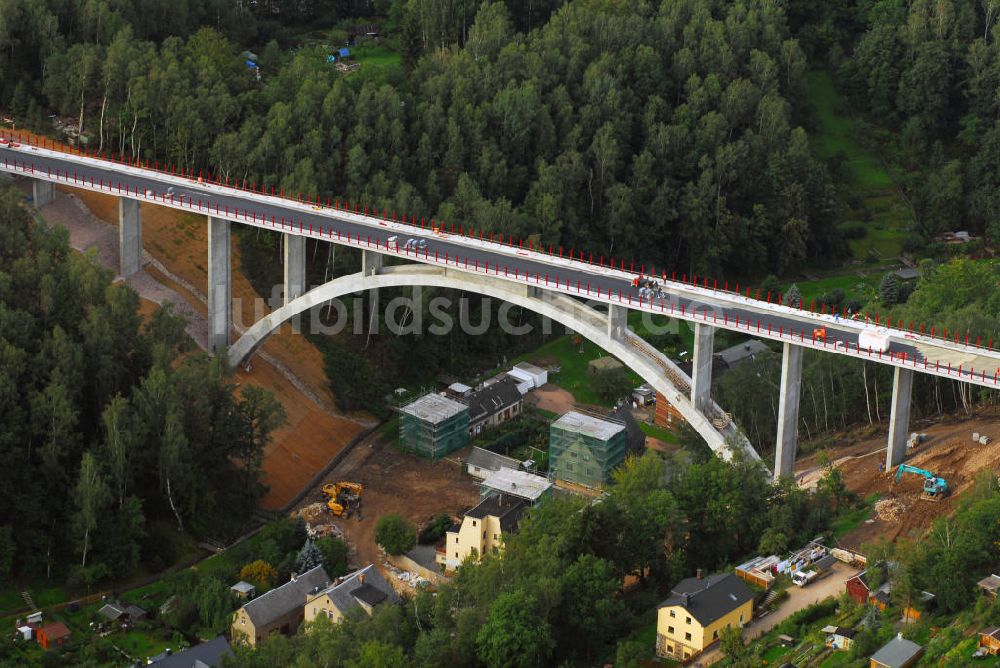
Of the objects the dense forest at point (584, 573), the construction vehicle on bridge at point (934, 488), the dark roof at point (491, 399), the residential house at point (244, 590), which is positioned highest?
the construction vehicle on bridge at point (934, 488)

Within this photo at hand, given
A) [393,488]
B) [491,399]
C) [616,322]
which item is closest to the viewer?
[616,322]

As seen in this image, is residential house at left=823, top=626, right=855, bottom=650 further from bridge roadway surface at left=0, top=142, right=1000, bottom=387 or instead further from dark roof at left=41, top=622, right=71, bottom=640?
dark roof at left=41, top=622, right=71, bottom=640

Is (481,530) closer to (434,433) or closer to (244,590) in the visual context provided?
(244,590)

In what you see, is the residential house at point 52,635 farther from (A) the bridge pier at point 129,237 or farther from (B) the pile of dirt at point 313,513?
(A) the bridge pier at point 129,237

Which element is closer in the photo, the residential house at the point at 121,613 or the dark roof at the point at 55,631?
the dark roof at the point at 55,631

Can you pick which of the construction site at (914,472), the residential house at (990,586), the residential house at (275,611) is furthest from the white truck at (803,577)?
the residential house at (275,611)

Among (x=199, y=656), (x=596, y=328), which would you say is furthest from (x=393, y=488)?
(x=199, y=656)
